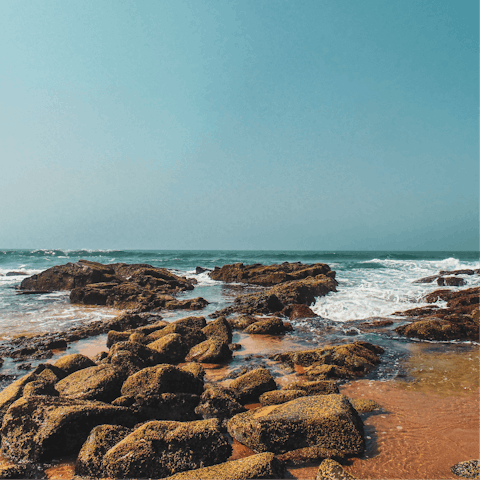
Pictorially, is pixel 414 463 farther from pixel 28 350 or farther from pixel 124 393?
pixel 28 350

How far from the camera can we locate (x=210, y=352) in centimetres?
751

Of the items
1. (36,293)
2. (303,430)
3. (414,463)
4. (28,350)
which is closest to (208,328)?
(28,350)

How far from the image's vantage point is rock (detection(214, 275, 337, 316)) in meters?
13.5

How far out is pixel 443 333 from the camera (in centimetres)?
899

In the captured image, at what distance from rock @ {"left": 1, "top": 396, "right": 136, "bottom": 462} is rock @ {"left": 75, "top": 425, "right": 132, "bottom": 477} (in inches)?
14.1

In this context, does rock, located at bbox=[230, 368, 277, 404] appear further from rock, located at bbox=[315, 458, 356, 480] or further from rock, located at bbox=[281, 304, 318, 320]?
rock, located at bbox=[281, 304, 318, 320]

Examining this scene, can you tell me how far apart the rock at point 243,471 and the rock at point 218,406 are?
4.75ft

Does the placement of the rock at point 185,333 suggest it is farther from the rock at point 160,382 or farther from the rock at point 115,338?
the rock at point 160,382

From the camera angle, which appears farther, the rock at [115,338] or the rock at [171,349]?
the rock at [115,338]

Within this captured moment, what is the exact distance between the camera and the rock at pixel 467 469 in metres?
3.48

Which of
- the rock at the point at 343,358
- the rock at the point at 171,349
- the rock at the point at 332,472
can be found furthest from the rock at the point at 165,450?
the rock at the point at 171,349

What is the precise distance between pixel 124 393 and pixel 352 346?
4.97 meters

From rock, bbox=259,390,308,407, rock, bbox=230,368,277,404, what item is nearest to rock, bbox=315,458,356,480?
rock, bbox=259,390,308,407

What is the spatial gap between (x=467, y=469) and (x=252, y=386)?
2987 mm
